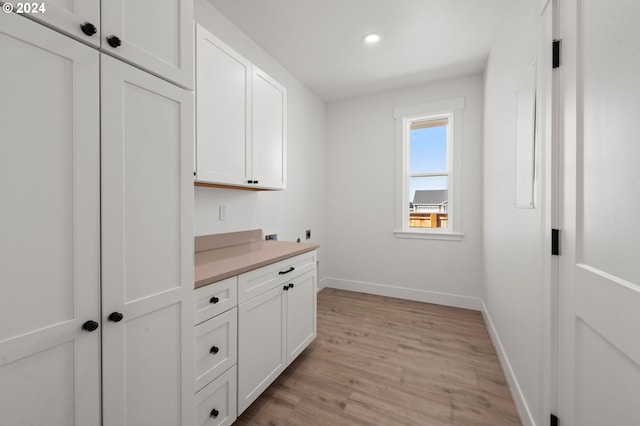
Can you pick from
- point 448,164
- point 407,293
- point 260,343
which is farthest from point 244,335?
point 448,164

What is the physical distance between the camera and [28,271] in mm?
699

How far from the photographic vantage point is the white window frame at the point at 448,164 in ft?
10.6

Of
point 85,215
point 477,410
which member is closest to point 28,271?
point 85,215

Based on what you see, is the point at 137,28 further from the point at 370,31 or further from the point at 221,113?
the point at 370,31

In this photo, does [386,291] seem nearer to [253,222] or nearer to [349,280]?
[349,280]

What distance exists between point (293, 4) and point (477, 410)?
3.07 meters

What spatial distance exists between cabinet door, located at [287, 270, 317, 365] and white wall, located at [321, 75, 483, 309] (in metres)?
1.64

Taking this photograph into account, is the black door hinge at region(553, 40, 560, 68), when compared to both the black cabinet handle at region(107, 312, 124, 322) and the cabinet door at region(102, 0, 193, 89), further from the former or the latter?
the black cabinet handle at region(107, 312, 124, 322)

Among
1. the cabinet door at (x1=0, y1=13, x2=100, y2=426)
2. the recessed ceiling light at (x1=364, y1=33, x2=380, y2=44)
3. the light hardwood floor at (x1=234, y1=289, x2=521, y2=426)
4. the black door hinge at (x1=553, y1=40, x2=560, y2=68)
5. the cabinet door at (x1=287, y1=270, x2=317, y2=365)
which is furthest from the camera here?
the recessed ceiling light at (x1=364, y1=33, x2=380, y2=44)

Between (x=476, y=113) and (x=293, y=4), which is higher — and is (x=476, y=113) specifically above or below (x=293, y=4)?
below

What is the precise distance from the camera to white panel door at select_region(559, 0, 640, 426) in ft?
2.34

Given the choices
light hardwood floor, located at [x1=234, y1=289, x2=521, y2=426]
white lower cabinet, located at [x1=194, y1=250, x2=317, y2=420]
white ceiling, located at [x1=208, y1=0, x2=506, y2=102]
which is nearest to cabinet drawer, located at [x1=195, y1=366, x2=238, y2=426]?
white lower cabinet, located at [x1=194, y1=250, x2=317, y2=420]

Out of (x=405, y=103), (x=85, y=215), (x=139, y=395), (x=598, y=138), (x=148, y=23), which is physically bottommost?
(x=139, y=395)

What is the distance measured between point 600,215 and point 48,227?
1.65 metres
